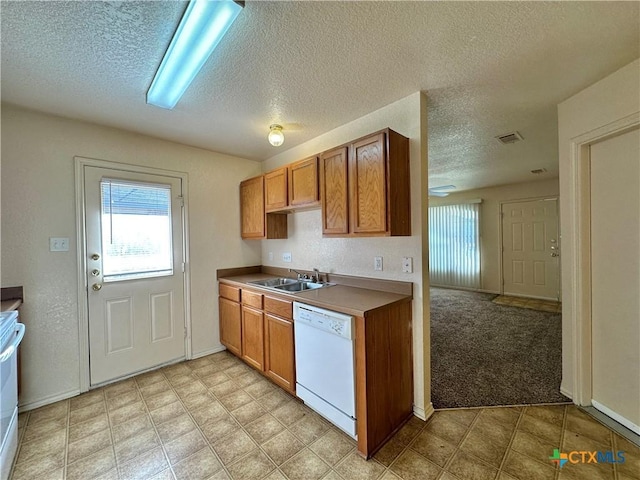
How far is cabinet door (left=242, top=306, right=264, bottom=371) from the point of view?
2498 millimetres

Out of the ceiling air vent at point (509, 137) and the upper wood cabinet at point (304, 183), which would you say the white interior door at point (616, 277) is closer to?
the ceiling air vent at point (509, 137)

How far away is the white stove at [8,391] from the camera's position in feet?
4.56

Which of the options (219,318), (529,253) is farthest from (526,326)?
(219,318)

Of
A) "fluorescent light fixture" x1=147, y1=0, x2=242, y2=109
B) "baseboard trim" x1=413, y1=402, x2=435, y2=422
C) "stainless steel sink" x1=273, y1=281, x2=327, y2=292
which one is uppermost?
"fluorescent light fixture" x1=147, y1=0, x2=242, y2=109

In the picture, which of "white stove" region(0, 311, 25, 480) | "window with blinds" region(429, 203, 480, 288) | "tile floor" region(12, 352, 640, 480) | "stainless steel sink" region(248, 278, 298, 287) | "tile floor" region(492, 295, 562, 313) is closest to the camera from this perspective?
"white stove" region(0, 311, 25, 480)

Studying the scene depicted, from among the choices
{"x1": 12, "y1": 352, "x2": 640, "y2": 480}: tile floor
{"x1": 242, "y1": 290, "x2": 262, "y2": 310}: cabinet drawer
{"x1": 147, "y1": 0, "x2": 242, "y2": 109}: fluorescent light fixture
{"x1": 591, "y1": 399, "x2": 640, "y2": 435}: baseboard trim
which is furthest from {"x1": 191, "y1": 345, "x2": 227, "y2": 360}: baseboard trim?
{"x1": 591, "y1": 399, "x2": 640, "y2": 435}: baseboard trim

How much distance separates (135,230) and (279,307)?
1.64 meters

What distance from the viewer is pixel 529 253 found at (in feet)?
17.0

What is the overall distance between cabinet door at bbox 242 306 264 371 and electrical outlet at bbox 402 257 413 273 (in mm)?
1347

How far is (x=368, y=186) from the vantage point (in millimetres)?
1976

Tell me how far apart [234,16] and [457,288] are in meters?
6.58

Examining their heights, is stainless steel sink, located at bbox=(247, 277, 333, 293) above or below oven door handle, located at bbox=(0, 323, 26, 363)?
above

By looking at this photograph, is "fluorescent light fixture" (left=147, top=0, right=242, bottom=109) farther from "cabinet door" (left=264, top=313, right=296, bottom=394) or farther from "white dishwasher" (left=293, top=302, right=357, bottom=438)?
"cabinet door" (left=264, top=313, right=296, bottom=394)

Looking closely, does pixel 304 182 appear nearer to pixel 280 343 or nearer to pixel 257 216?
pixel 257 216
